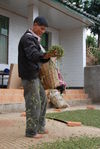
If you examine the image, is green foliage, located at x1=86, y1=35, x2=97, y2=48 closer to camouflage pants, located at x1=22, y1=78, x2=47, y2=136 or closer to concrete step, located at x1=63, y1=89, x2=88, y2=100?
concrete step, located at x1=63, y1=89, x2=88, y2=100

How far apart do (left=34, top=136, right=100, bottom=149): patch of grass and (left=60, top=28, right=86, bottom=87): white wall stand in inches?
386

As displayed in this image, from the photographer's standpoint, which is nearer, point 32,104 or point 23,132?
point 32,104

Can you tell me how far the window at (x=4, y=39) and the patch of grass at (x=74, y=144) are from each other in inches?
319

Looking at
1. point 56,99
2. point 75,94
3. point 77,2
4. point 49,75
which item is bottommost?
point 56,99

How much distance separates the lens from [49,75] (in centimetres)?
651

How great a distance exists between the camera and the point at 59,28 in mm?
16938

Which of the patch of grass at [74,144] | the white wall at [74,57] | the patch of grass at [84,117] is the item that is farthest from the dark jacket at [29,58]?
the white wall at [74,57]

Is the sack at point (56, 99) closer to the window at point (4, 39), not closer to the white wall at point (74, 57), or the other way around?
the window at point (4, 39)

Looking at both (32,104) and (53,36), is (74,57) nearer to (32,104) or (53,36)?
(53,36)

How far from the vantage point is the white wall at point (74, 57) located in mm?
16109

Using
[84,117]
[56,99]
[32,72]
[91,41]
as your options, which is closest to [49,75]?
[32,72]

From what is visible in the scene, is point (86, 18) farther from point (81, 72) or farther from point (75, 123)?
point (75, 123)

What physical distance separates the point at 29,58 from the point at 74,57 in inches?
405

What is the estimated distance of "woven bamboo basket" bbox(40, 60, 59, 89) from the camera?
652 cm
